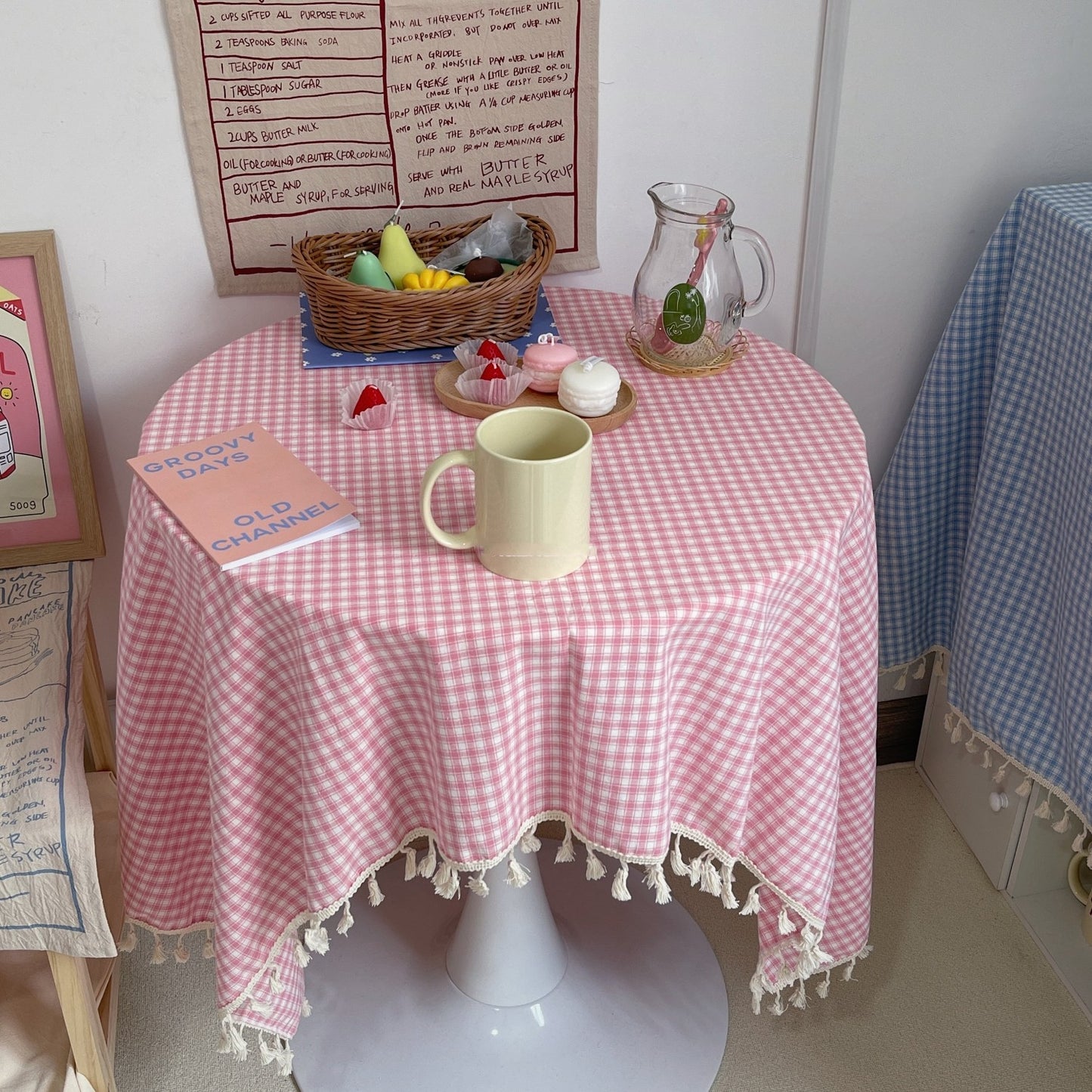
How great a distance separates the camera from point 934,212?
67.8 inches

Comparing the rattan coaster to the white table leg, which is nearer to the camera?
the rattan coaster

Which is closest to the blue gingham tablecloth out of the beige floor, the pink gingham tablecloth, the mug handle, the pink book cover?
the beige floor

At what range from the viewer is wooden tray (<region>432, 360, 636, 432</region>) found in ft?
4.31

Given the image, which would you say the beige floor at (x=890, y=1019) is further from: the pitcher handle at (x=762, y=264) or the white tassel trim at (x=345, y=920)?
the pitcher handle at (x=762, y=264)

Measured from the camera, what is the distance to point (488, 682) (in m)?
1.04

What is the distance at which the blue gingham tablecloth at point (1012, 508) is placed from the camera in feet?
5.04

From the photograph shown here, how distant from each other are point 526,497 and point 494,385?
333 millimetres

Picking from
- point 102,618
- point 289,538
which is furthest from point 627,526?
point 102,618

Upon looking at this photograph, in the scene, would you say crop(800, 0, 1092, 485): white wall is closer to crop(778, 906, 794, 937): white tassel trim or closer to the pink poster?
crop(778, 906, 794, 937): white tassel trim

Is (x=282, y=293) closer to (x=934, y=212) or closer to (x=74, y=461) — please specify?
(x=74, y=461)

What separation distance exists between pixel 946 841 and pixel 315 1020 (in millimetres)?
1061

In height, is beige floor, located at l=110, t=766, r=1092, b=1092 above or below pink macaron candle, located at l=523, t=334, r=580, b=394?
below

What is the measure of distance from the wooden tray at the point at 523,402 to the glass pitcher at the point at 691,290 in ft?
0.28

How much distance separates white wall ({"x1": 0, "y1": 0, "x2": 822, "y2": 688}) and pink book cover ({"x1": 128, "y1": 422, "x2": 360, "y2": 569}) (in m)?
0.46
